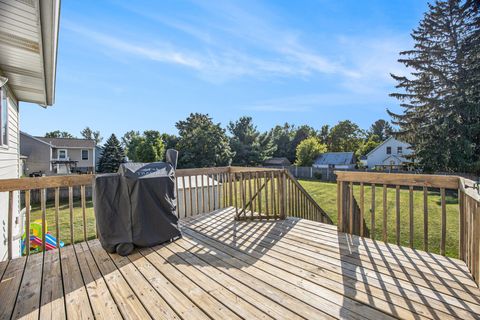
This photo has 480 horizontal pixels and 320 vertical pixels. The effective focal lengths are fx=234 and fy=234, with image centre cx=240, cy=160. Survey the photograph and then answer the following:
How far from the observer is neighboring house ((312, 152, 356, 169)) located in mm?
29922

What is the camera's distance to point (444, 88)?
16.0 meters

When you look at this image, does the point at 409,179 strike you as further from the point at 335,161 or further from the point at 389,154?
the point at 389,154

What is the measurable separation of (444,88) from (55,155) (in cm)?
3445

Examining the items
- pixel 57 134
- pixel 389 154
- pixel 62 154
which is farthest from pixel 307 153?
pixel 57 134

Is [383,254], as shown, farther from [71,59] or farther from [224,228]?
[71,59]

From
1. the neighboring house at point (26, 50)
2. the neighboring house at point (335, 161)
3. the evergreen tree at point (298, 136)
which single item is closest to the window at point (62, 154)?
the neighboring house at point (26, 50)

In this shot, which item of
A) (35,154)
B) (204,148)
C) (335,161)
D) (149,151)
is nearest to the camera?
(35,154)

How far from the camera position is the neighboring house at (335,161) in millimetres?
29922

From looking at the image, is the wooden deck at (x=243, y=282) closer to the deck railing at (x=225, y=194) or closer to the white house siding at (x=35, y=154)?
the deck railing at (x=225, y=194)

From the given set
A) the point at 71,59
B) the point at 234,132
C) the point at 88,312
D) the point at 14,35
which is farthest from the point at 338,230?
the point at 234,132

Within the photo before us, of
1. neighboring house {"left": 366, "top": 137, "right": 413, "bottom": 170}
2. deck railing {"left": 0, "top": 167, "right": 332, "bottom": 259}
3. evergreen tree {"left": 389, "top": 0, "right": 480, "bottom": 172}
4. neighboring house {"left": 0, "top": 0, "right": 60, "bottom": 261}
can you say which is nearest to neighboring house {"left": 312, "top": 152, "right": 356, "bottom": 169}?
neighboring house {"left": 366, "top": 137, "right": 413, "bottom": 170}

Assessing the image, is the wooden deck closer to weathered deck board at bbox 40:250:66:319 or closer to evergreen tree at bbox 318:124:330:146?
weathered deck board at bbox 40:250:66:319

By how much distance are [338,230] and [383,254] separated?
0.82m

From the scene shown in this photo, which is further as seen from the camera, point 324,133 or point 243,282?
point 324,133
